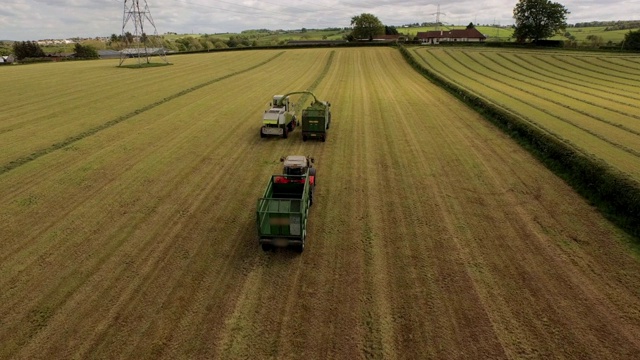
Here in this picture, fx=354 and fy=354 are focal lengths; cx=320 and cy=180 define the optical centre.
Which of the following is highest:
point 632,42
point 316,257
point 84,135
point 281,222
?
point 632,42

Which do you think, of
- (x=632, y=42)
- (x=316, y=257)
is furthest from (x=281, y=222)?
(x=632, y=42)

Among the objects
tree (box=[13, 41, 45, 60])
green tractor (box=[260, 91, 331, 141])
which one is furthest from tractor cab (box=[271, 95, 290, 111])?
tree (box=[13, 41, 45, 60])

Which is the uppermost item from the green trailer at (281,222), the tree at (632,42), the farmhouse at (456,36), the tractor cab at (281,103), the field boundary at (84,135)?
the farmhouse at (456,36)

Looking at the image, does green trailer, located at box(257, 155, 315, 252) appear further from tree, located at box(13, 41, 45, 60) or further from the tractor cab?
tree, located at box(13, 41, 45, 60)

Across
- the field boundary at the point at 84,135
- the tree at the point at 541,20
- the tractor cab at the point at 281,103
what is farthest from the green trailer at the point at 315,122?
the tree at the point at 541,20

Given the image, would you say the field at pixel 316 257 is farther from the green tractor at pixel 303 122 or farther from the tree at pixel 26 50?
the tree at pixel 26 50

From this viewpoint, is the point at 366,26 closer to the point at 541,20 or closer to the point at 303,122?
the point at 541,20

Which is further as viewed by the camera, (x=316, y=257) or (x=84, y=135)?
(x=84, y=135)
